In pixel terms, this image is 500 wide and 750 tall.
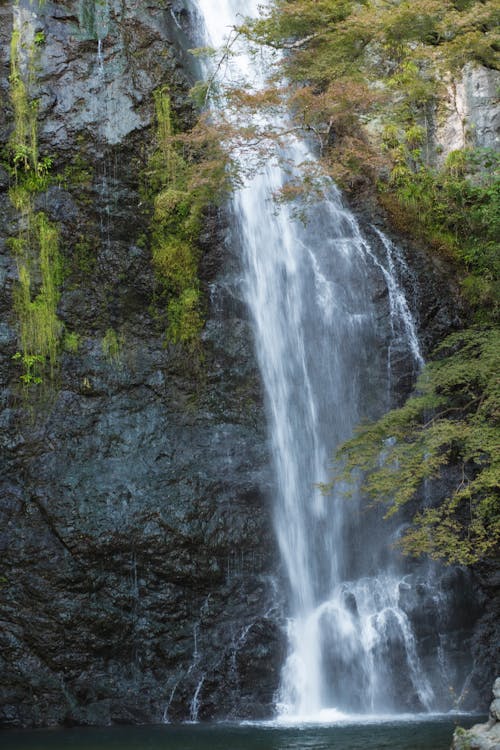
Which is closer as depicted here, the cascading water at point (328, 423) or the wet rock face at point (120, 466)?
the cascading water at point (328, 423)

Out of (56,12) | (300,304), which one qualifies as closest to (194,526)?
(300,304)

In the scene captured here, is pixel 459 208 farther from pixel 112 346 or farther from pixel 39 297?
pixel 39 297

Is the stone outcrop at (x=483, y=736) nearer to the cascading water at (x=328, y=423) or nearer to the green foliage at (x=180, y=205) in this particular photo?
the cascading water at (x=328, y=423)

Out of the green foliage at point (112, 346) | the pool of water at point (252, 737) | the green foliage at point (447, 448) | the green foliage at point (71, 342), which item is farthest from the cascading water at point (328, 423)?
the green foliage at point (71, 342)

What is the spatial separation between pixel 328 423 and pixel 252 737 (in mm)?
5277

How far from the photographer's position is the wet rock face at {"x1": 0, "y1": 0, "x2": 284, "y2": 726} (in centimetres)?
1098

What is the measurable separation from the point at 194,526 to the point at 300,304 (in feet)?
14.1

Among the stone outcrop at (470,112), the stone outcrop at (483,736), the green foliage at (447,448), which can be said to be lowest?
the stone outcrop at (483,736)

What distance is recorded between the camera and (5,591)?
11.1m

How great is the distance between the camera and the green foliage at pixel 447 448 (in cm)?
1005

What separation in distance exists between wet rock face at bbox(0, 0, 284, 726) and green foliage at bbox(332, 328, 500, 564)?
2.11 metres

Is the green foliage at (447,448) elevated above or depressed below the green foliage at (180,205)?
below

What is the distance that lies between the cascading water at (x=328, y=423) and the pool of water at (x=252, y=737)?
1.05 meters

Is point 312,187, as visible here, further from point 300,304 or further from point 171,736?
point 171,736
